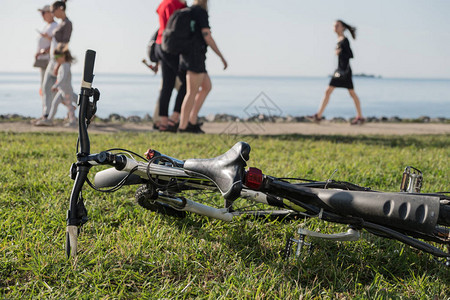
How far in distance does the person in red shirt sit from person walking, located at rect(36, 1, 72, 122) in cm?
177

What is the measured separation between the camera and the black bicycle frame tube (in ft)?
7.42

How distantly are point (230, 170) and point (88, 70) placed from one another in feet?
2.97

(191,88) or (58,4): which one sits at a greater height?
(58,4)

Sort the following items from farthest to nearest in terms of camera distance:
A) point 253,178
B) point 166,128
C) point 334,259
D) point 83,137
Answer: point 166,128
point 334,259
point 83,137
point 253,178

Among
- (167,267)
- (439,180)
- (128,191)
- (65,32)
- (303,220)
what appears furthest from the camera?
(65,32)

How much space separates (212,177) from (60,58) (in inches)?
290

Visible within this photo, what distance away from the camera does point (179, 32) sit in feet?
23.9

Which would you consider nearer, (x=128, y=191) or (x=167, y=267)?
(x=167, y=267)

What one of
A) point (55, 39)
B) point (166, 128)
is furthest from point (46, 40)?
point (166, 128)

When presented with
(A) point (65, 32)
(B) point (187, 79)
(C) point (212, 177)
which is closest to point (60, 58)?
(A) point (65, 32)

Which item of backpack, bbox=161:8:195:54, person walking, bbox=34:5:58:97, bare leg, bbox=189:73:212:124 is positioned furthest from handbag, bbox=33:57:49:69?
bare leg, bbox=189:73:212:124

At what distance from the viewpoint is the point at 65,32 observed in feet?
27.7

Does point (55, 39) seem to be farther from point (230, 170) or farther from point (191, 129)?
point (230, 170)

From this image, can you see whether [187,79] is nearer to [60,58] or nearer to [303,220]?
[60,58]
